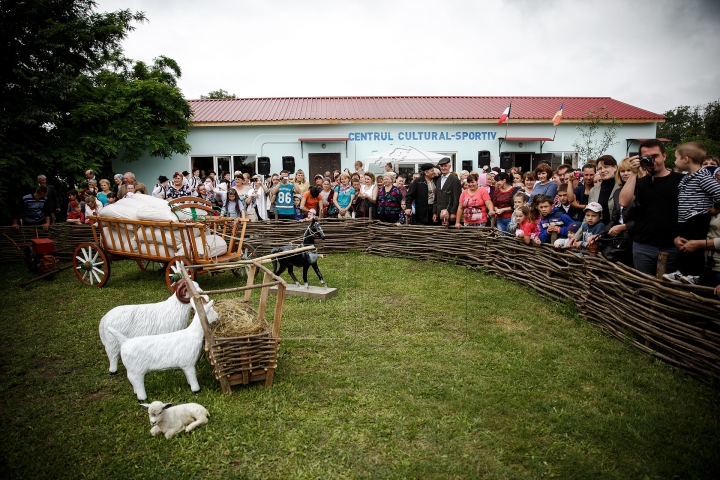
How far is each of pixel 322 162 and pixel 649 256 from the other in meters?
15.0

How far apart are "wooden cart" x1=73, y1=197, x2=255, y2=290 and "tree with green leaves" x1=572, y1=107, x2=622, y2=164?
16.5m

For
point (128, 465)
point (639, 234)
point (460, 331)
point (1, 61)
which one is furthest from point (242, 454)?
point (1, 61)

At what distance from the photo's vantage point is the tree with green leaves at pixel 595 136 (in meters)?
18.7

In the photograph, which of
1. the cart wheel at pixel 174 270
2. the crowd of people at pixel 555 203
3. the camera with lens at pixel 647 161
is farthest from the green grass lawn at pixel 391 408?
Answer: the camera with lens at pixel 647 161

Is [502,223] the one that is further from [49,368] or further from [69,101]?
[69,101]

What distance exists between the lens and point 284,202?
35.5 ft

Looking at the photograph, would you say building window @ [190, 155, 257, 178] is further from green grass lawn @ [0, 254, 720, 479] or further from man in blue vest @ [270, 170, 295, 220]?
green grass lawn @ [0, 254, 720, 479]

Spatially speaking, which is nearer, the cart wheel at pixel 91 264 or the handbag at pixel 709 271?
the handbag at pixel 709 271

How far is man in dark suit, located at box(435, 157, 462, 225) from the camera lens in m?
8.98

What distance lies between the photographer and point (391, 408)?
3609mm

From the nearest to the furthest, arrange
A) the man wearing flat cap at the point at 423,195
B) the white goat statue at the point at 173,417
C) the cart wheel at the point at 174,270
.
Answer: the white goat statue at the point at 173,417 → the cart wheel at the point at 174,270 → the man wearing flat cap at the point at 423,195

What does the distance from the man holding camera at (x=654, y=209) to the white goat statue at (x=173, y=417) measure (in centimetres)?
477

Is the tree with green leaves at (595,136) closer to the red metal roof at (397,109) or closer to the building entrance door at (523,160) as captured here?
the red metal roof at (397,109)

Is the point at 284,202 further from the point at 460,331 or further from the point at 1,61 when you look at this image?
the point at 1,61
